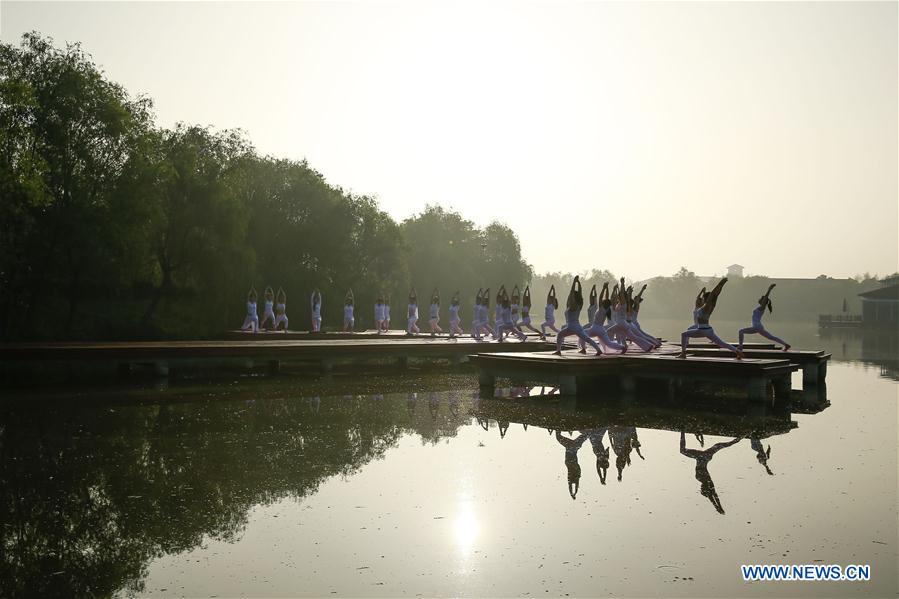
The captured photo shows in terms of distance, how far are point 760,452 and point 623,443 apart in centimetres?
212

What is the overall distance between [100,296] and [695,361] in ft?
103

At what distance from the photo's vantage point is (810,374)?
75.0 feet

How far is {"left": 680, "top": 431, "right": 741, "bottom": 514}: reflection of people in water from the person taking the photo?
963 centimetres

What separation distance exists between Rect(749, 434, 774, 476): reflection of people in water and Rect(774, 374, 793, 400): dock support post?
6606mm

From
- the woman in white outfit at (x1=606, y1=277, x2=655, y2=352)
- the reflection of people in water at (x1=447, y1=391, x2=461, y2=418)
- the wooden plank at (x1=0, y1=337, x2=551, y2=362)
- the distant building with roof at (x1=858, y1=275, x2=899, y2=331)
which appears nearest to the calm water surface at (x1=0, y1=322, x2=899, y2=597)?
the reflection of people in water at (x1=447, y1=391, x2=461, y2=418)

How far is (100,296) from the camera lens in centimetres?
3953

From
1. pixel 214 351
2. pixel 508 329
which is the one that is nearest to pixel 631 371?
pixel 508 329

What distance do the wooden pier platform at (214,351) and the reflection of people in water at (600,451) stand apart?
41.4ft

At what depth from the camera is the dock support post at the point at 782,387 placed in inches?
784

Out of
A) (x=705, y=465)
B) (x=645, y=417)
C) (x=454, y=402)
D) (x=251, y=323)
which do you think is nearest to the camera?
(x=705, y=465)

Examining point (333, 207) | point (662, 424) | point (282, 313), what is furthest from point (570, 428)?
point (333, 207)

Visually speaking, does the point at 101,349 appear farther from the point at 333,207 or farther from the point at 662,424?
the point at 333,207

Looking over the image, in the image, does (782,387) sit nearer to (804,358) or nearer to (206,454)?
(804,358)

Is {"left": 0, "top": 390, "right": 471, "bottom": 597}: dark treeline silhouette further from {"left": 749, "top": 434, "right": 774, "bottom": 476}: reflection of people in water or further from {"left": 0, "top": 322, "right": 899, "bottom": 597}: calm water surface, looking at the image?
{"left": 749, "top": 434, "right": 774, "bottom": 476}: reflection of people in water
